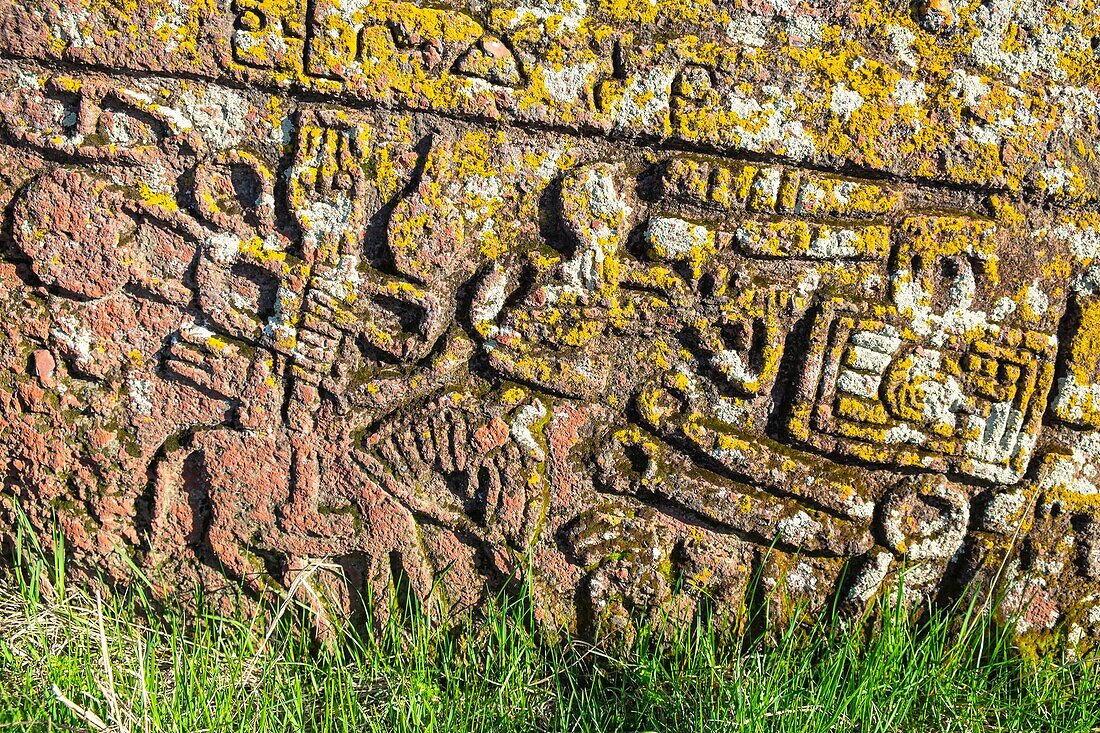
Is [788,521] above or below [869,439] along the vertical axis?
below

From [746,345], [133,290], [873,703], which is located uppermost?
[746,345]

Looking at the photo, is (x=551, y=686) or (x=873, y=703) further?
(x=551, y=686)

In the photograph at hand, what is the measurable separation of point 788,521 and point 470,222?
1.04 meters

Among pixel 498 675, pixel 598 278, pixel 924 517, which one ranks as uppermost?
pixel 598 278

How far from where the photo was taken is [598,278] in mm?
2422

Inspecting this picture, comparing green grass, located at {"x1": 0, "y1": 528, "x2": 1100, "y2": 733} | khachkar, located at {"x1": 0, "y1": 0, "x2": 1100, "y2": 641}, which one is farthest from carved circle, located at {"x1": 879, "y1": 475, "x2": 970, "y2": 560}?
green grass, located at {"x1": 0, "y1": 528, "x2": 1100, "y2": 733}

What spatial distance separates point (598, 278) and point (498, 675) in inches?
38.3

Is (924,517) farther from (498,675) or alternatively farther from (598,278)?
(498,675)

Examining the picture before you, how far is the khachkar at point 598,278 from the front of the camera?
2.38 meters

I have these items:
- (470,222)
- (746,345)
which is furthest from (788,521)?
(470,222)

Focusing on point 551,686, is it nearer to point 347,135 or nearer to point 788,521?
point 788,521

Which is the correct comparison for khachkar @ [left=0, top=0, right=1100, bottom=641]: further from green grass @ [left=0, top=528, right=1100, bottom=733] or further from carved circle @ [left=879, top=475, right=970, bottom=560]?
green grass @ [left=0, top=528, right=1100, bottom=733]

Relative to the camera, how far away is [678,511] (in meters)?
2.51

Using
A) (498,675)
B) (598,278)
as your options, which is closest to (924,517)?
(598,278)
